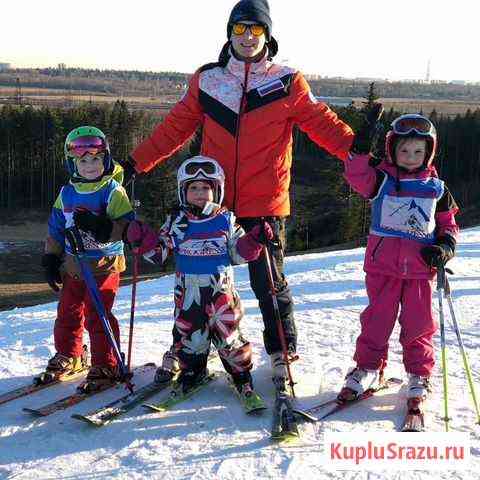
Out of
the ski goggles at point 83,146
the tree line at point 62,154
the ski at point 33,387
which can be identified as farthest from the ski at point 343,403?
the tree line at point 62,154

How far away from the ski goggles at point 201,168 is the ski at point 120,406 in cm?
157

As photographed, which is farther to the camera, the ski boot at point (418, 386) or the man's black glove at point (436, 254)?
the ski boot at point (418, 386)

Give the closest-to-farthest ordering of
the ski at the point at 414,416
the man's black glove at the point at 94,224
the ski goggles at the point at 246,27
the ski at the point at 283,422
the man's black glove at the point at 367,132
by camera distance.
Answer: the ski at the point at 283,422
the ski at the point at 414,416
the man's black glove at the point at 367,132
the man's black glove at the point at 94,224
the ski goggles at the point at 246,27

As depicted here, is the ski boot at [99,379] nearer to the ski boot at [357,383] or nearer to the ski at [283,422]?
the ski at [283,422]

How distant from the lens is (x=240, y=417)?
398 cm

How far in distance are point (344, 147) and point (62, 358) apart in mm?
2589

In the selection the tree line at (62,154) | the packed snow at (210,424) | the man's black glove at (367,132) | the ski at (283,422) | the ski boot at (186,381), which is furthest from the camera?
the tree line at (62,154)

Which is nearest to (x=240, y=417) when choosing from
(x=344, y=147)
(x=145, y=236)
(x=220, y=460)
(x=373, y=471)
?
(x=220, y=460)

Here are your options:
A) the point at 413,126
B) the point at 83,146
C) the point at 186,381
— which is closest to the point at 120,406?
the point at 186,381

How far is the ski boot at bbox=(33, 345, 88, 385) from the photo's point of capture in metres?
4.52

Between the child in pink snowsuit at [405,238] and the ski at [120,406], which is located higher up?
the child in pink snowsuit at [405,238]

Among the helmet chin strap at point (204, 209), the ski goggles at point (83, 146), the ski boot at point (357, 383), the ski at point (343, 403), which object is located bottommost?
the ski at point (343, 403)

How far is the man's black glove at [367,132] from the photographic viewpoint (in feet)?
12.8

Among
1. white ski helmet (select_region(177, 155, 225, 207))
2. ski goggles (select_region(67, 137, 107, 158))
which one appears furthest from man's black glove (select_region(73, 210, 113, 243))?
white ski helmet (select_region(177, 155, 225, 207))
